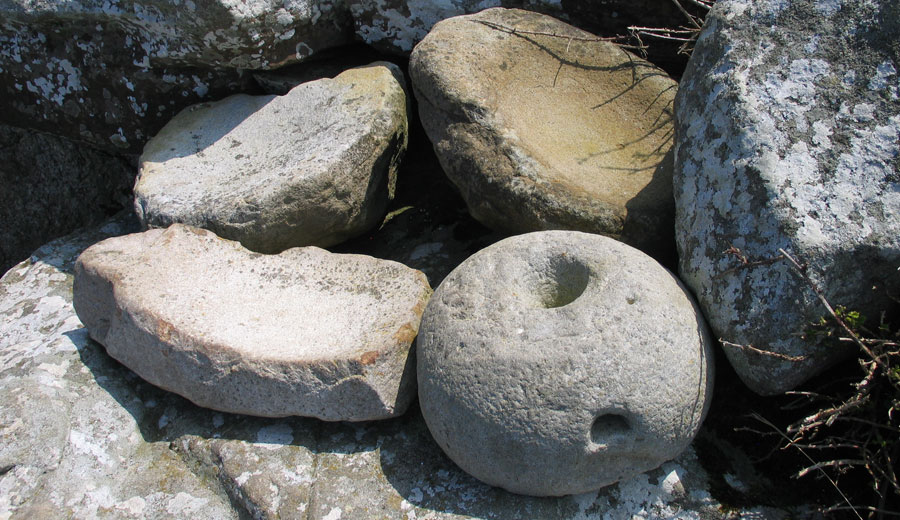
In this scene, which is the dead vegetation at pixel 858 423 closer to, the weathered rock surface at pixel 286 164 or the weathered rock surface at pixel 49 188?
→ the weathered rock surface at pixel 286 164

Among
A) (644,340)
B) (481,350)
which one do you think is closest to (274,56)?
(481,350)

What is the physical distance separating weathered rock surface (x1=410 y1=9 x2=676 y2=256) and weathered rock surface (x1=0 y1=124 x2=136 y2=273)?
6.03ft

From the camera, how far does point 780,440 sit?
1.96m

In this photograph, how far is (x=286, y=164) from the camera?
8.65 ft

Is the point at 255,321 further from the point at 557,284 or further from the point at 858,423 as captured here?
the point at 858,423

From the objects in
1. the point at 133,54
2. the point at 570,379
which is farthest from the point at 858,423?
the point at 133,54

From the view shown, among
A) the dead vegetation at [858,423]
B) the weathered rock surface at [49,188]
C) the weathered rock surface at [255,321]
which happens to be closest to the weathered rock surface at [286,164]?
the weathered rock surface at [255,321]

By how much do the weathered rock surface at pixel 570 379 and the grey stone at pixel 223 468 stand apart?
11 centimetres

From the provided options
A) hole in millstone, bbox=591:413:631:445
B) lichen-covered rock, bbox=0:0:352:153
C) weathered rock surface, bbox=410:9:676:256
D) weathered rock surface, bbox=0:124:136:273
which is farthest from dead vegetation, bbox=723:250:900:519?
weathered rock surface, bbox=0:124:136:273

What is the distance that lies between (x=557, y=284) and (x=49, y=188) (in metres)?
2.80

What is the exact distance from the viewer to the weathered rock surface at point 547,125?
2.33 meters

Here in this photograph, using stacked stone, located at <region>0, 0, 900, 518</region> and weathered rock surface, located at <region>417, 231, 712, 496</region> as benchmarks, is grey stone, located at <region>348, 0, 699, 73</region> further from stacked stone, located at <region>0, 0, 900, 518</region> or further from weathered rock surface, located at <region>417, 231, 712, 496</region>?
weathered rock surface, located at <region>417, 231, 712, 496</region>

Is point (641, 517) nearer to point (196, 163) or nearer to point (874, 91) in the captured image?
point (874, 91)

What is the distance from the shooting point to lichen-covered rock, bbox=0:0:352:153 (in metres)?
2.74
